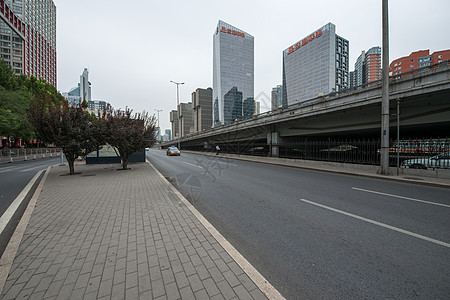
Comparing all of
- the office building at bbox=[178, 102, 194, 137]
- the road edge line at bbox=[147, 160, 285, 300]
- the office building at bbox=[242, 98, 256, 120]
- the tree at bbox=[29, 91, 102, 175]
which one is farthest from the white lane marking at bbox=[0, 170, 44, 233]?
the office building at bbox=[178, 102, 194, 137]

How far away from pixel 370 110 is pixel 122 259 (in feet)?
56.0

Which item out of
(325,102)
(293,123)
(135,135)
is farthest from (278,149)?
(135,135)

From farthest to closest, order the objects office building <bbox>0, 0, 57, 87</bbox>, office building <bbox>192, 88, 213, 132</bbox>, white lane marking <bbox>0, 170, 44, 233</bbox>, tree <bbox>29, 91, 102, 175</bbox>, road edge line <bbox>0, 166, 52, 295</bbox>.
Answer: office building <bbox>192, 88, 213, 132</bbox>
office building <bbox>0, 0, 57, 87</bbox>
tree <bbox>29, 91, 102, 175</bbox>
white lane marking <bbox>0, 170, 44, 233</bbox>
road edge line <bbox>0, 166, 52, 295</bbox>

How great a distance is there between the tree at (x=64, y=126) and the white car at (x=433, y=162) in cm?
1845

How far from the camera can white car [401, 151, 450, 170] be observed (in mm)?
8781

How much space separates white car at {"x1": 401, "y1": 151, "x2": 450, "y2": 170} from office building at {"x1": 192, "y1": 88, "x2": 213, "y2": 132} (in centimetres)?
8593

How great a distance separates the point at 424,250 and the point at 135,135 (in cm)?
1321

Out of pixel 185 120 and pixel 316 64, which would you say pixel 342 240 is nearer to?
pixel 316 64

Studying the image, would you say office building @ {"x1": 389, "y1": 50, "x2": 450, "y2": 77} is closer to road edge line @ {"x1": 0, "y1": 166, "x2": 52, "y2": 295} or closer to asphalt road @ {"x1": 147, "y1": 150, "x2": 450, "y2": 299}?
asphalt road @ {"x1": 147, "y1": 150, "x2": 450, "y2": 299}

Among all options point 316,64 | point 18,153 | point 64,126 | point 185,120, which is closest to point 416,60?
point 316,64

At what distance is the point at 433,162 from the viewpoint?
9227 millimetres

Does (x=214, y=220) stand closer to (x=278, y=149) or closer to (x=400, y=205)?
(x=400, y=205)

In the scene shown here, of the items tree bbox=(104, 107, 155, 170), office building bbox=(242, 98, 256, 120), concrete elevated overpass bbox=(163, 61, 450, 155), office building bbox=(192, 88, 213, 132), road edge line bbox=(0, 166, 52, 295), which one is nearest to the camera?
road edge line bbox=(0, 166, 52, 295)

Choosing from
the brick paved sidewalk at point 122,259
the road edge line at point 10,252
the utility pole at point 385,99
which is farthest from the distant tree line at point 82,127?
the utility pole at point 385,99
